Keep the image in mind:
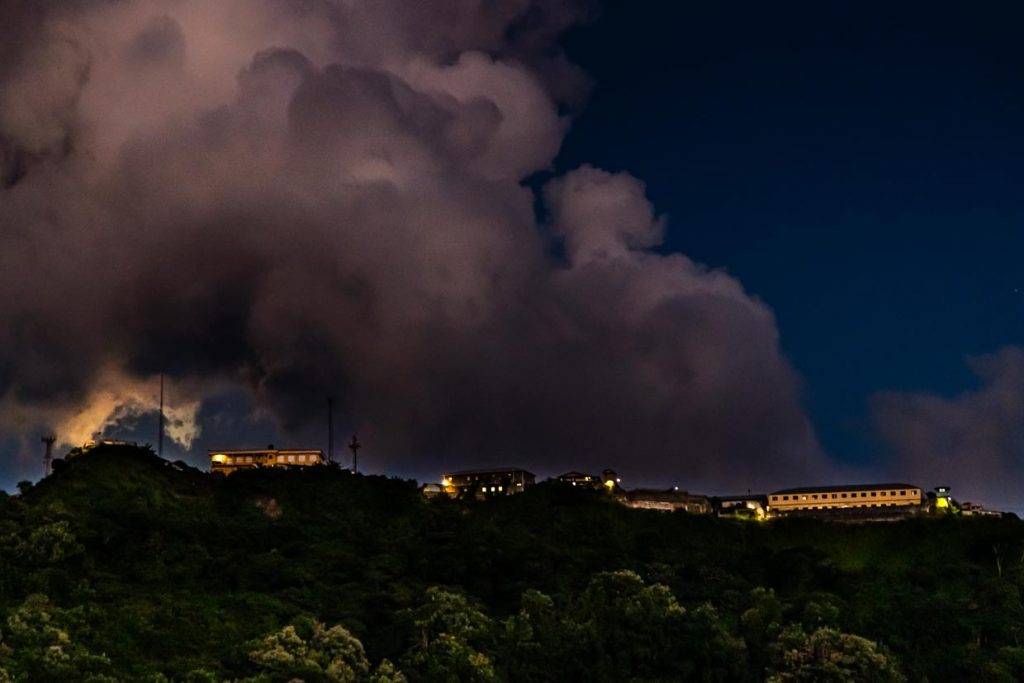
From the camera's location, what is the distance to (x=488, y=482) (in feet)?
473

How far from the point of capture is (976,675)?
7738cm

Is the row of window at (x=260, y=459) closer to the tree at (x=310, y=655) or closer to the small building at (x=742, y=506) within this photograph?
the small building at (x=742, y=506)

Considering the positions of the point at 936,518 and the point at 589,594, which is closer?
the point at 589,594

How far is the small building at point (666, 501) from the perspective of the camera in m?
130

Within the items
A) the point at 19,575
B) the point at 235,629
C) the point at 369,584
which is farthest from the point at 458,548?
the point at 19,575

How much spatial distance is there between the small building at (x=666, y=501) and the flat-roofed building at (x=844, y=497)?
33.5 feet

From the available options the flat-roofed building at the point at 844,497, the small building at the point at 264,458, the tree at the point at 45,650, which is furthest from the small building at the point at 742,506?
the tree at the point at 45,650

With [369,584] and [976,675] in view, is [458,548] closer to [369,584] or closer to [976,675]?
[369,584]

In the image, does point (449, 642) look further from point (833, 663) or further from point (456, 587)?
point (833, 663)

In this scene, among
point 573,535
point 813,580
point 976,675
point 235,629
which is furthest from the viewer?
point 573,535

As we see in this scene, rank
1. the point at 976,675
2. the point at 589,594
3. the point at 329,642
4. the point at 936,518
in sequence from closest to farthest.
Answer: the point at 329,642, the point at 976,675, the point at 589,594, the point at 936,518

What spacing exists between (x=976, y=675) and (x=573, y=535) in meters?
42.9

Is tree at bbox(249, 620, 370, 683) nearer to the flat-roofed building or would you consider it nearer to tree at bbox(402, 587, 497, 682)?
tree at bbox(402, 587, 497, 682)

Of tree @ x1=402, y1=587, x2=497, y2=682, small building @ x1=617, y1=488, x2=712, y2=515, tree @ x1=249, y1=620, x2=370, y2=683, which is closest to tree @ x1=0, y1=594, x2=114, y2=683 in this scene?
tree @ x1=249, y1=620, x2=370, y2=683
